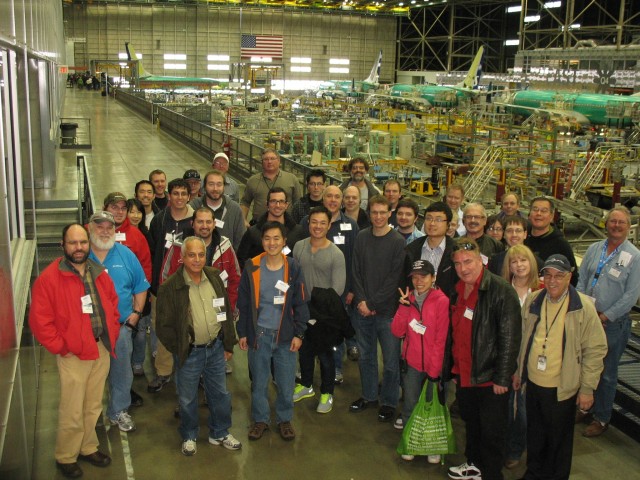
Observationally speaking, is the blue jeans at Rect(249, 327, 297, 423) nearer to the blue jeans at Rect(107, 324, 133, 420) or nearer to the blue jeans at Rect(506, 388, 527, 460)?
the blue jeans at Rect(107, 324, 133, 420)

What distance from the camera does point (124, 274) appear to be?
519 cm

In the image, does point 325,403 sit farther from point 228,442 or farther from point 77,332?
point 77,332

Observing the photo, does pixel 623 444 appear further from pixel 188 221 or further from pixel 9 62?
pixel 9 62

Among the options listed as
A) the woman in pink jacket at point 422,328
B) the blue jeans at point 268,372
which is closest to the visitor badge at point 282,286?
the blue jeans at point 268,372

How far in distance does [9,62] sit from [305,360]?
3850 millimetres

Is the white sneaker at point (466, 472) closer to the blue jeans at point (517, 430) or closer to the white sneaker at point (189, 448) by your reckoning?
the blue jeans at point (517, 430)

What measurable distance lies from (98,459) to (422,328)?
2.69 m

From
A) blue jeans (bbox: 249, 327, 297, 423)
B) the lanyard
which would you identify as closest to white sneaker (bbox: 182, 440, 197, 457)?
blue jeans (bbox: 249, 327, 297, 423)

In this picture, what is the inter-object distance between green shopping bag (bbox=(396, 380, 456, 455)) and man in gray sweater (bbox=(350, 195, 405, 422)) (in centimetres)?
77

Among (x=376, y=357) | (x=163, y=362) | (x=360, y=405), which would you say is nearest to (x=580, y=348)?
(x=376, y=357)

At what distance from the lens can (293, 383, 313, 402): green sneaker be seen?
6.14 meters

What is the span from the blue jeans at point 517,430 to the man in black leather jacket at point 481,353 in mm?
402

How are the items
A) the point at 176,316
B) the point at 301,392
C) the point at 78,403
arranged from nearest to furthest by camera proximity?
the point at 78,403 < the point at 176,316 < the point at 301,392

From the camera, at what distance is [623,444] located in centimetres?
551
